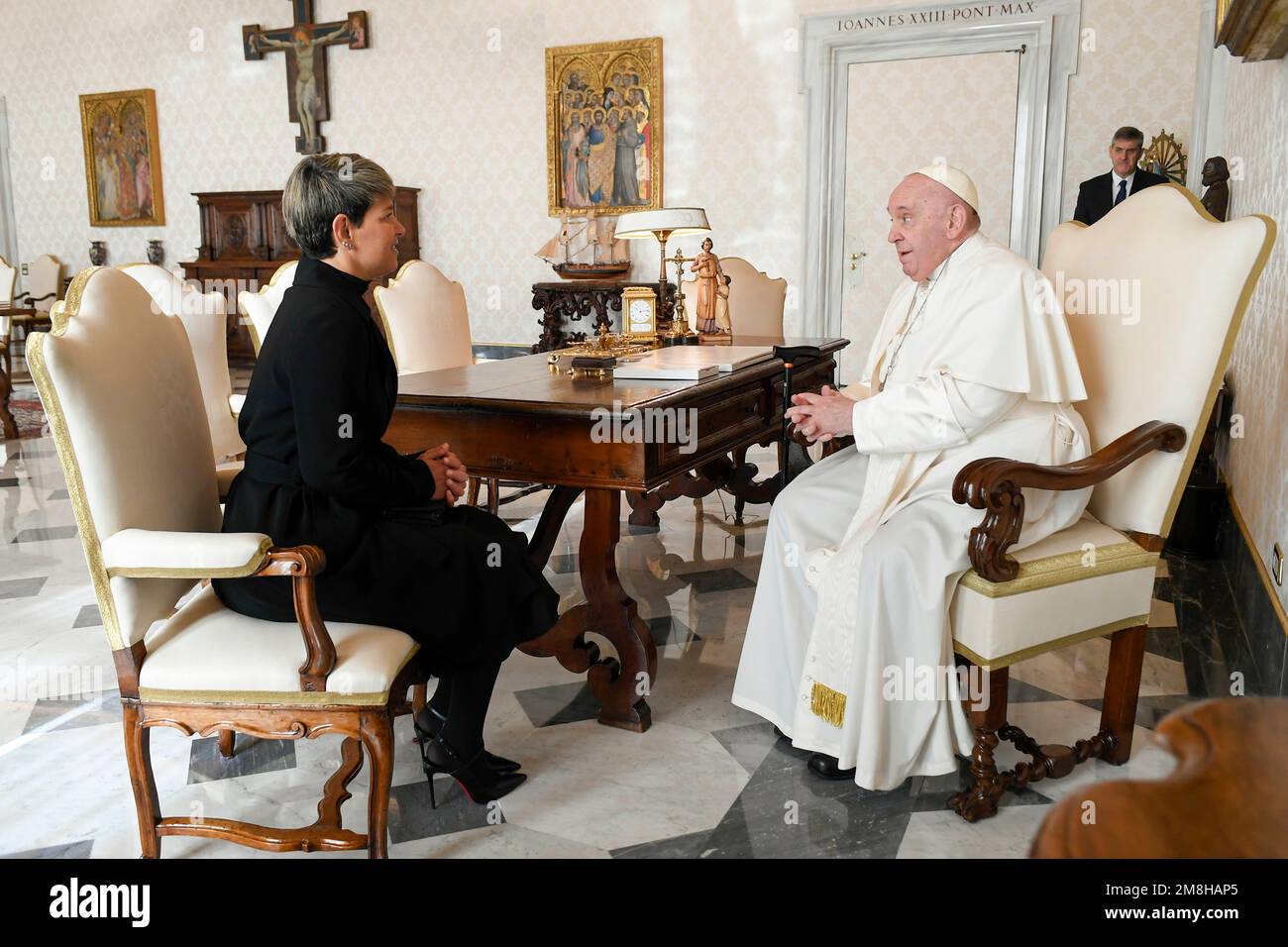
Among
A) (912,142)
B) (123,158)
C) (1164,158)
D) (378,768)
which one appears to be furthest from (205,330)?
(123,158)

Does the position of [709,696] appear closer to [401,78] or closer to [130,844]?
[130,844]

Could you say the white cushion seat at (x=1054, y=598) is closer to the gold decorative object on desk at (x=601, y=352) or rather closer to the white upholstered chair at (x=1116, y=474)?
the white upholstered chair at (x=1116, y=474)

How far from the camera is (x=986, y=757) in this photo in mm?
2451

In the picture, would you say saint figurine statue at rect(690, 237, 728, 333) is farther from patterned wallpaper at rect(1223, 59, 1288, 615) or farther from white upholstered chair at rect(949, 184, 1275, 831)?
patterned wallpaper at rect(1223, 59, 1288, 615)

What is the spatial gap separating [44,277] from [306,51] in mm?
4668

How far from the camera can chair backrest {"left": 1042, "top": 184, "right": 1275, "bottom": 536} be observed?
2.55 metres

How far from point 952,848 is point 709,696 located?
3.34ft

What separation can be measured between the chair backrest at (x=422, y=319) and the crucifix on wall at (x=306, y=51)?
21.2ft

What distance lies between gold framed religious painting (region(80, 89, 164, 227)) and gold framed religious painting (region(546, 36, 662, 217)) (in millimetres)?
5244

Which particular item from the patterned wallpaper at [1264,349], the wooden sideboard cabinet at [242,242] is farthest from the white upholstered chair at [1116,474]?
the wooden sideboard cabinet at [242,242]

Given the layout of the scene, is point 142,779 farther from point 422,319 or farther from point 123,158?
point 123,158

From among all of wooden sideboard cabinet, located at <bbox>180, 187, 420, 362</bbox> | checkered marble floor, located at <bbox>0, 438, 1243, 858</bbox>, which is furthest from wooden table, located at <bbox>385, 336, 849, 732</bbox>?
wooden sideboard cabinet, located at <bbox>180, 187, 420, 362</bbox>

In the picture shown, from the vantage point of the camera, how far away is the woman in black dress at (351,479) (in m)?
2.15
